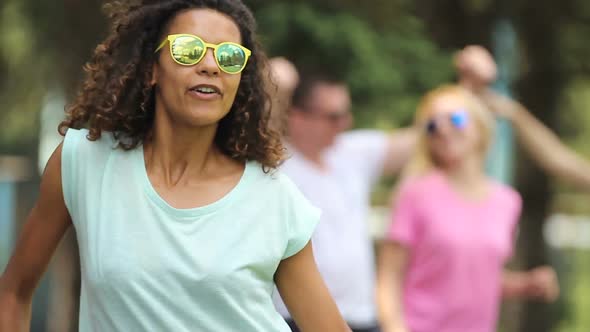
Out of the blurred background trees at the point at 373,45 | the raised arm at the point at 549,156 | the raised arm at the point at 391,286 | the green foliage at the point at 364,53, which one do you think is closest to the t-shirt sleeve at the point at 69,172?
the raised arm at the point at 391,286

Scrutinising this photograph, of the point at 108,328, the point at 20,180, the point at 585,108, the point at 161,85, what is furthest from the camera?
the point at 585,108

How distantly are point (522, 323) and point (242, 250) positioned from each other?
877cm

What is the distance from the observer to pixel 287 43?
7.09m

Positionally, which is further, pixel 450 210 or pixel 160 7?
pixel 450 210

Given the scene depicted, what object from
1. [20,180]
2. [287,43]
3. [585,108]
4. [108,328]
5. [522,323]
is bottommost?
[522,323]

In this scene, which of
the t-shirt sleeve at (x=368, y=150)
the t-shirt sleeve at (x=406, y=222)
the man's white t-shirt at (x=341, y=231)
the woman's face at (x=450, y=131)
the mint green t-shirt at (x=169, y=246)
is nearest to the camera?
the mint green t-shirt at (x=169, y=246)

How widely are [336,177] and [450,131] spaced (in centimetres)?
55

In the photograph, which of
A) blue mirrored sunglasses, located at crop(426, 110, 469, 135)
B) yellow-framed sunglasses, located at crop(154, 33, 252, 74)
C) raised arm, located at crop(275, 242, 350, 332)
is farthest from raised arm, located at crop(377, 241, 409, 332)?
yellow-framed sunglasses, located at crop(154, 33, 252, 74)

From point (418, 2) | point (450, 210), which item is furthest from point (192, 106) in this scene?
point (418, 2)

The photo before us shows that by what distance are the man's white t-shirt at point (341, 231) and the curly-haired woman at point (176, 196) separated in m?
2.41

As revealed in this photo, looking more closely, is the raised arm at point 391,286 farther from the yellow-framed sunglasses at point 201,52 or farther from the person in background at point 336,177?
the yellow-framed sunglasses at point 201,52

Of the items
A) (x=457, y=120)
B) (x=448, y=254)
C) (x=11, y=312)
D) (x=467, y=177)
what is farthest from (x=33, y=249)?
(x=467, y=177)

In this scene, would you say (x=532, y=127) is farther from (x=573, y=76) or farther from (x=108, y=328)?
(x=108, y=328)

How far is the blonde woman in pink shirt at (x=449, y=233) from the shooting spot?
5.66m
